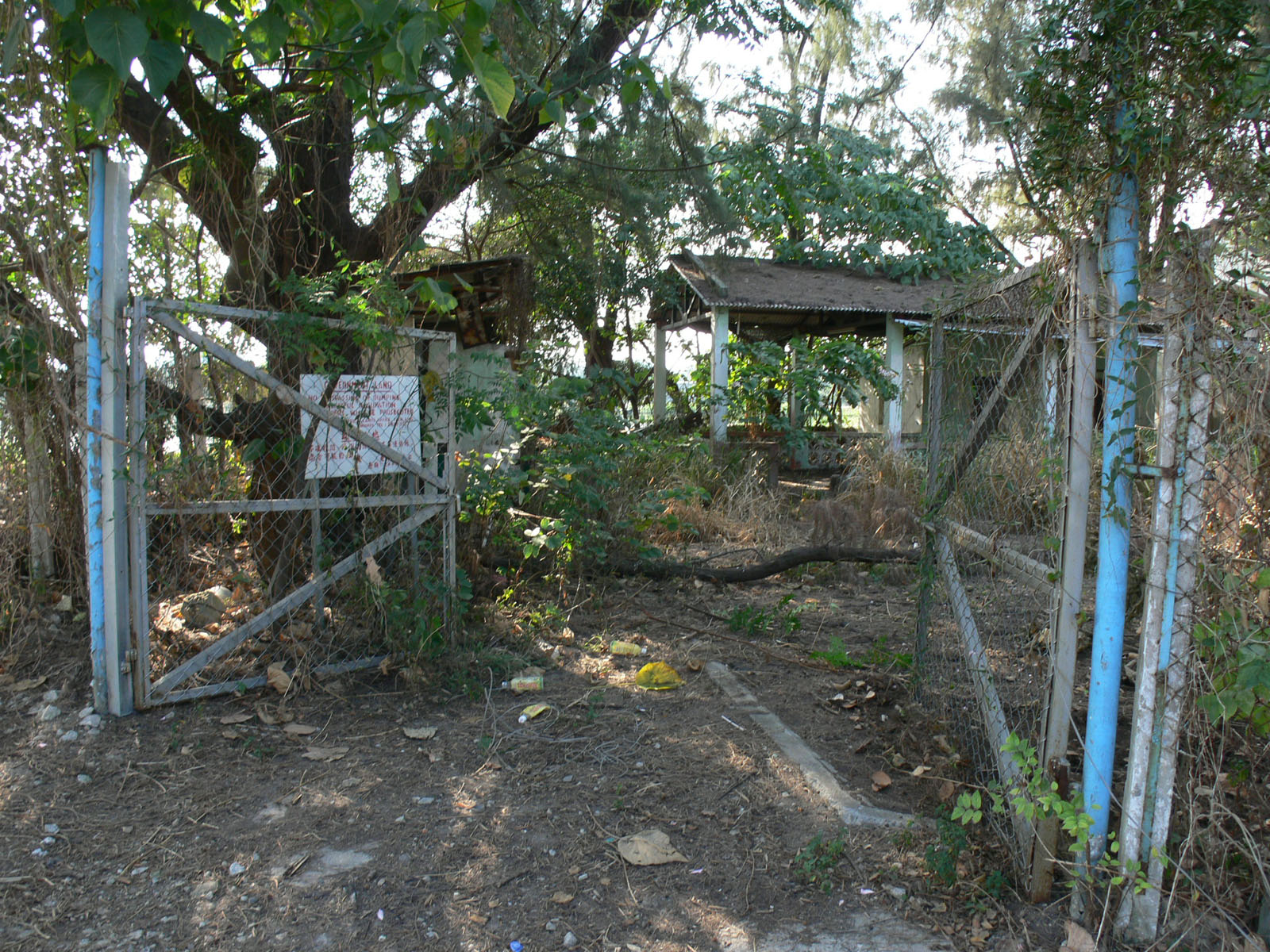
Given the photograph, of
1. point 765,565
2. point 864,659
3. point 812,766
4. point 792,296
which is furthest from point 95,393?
point 792,296

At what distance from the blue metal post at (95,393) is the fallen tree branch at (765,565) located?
135 inches

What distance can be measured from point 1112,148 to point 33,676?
200 inches

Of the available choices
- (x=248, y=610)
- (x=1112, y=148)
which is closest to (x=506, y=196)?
(x=248, y=610)

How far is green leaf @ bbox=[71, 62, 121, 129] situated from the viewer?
104 inches

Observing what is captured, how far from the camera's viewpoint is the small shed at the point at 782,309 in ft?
43.2

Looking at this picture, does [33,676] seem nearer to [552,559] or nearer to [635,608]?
[552,559]

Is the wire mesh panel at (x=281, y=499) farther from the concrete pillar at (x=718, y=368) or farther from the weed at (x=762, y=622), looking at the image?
the concrete pillar at (x=718, y=368)

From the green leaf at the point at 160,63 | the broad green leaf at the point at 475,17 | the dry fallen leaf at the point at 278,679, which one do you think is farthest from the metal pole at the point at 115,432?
the broad green leaf at the point at 475,17

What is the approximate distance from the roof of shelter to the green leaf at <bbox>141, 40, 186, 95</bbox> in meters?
9.42

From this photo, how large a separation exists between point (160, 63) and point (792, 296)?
39.8 feet

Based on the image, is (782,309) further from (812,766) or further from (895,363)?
(812,766)

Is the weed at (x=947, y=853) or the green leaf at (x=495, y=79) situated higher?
the green leaf at (x=495, y=79)

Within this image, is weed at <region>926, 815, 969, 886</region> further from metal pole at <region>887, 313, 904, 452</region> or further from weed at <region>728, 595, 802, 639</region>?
metal pole at <region>887, 313, 904, 452</region>

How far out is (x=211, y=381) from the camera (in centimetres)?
447
